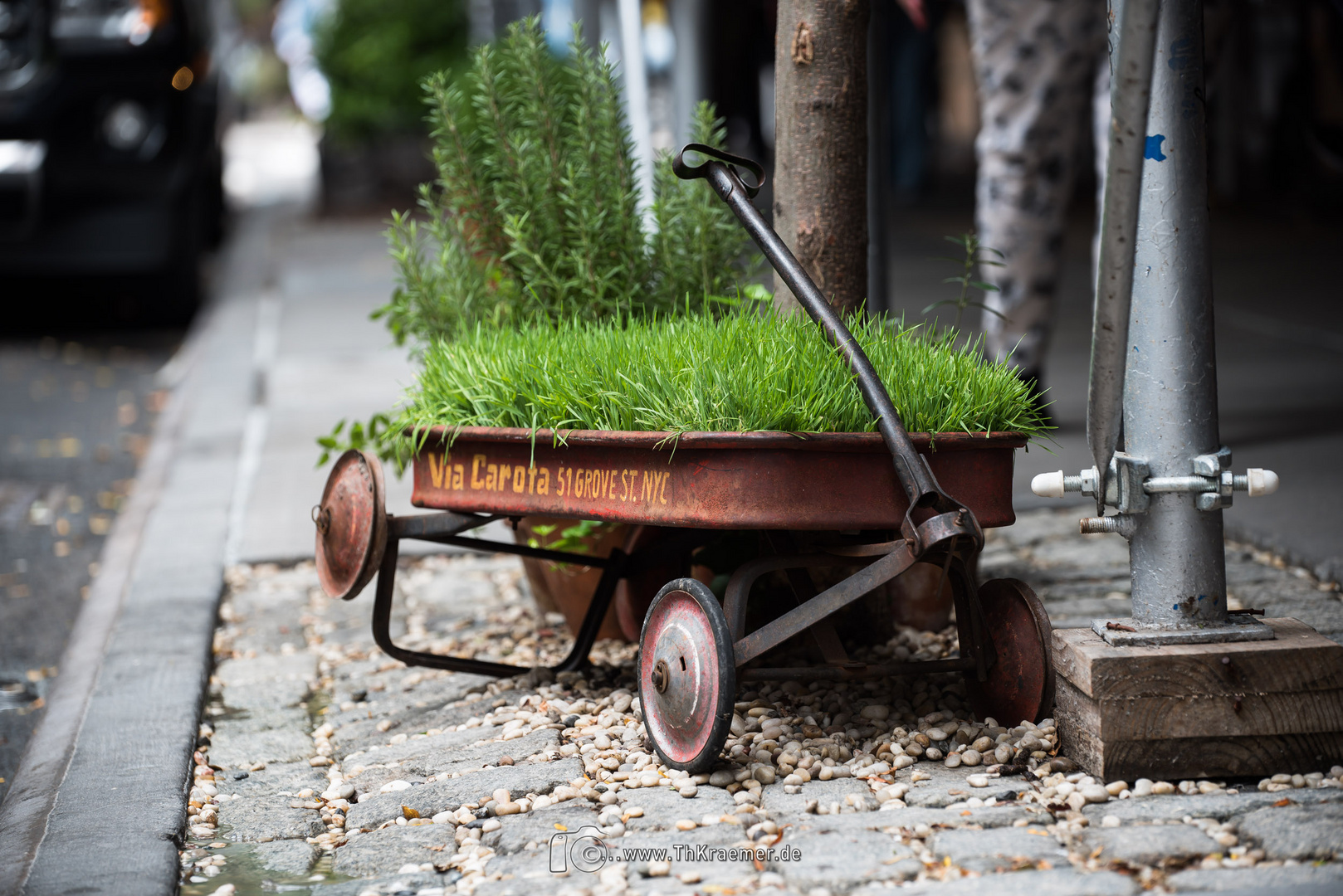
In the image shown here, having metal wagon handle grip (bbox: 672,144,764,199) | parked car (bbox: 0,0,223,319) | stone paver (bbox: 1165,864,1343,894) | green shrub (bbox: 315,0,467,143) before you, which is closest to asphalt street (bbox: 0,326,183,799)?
parked car (bbox: 0,0,223,319)

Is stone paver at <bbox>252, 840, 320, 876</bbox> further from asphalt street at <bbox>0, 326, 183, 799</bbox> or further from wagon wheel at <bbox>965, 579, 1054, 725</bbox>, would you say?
wagon wheel at <bbox>965, 579, 1054, 725</bbox>

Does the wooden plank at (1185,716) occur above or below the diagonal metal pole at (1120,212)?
below

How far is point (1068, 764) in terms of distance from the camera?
2.14 metres

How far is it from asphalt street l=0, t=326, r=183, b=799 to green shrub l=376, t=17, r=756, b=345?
4.26 feet

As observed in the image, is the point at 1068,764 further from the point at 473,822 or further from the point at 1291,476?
the point at 1291,476

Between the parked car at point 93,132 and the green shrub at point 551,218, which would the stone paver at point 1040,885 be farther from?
the parked car at point 93,132

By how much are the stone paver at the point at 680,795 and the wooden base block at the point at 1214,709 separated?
0.04m

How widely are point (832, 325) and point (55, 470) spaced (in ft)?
12.7

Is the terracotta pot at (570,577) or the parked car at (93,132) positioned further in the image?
the parked car at (93,132)

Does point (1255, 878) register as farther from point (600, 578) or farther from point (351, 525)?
point (351, 525)

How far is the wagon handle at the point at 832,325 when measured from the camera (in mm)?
2025

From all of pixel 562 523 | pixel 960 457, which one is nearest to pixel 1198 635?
pixel 960 457

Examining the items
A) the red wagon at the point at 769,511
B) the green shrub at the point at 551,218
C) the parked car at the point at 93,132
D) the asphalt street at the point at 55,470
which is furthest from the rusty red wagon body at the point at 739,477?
the parked car at the point at 93,132

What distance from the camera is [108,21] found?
666 cm
